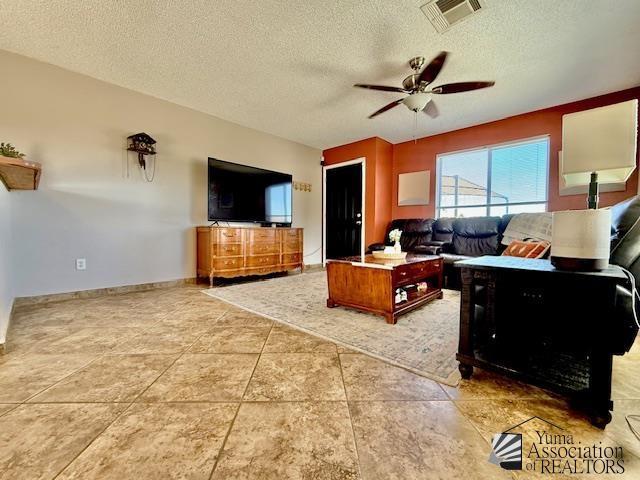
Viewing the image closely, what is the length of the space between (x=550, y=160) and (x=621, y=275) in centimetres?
→ 356

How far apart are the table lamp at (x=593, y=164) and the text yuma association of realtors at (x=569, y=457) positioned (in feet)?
2.10

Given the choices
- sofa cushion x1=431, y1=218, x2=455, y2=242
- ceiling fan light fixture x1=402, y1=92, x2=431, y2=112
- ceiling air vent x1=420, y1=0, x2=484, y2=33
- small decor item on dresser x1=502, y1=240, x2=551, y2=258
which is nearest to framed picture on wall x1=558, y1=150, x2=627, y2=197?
small decor item on dresser x1=502, y1=240, x2=551, y2=258

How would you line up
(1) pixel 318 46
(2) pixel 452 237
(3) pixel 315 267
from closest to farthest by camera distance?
1. (1) pixel 318 46
2. (2) pixel 452 237
3. (3) pixel 315 267

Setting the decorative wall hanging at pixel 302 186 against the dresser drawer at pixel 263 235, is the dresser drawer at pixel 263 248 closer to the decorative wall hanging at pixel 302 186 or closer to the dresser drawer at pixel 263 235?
the dresser drawer at pixel 263 235

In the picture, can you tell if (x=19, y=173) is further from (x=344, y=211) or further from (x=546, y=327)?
(x=344, y=211)

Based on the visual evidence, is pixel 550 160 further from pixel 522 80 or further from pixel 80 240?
pixel 80 240

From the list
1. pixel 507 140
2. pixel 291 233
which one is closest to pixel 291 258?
pixel 291 233

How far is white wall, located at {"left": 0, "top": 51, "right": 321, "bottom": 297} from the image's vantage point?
2496 mm

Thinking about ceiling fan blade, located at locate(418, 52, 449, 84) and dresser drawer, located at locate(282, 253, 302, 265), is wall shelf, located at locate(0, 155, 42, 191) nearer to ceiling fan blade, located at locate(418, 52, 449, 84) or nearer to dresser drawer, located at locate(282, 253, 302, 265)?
dresser drawer, located at locate(282, 253, 302, 265)

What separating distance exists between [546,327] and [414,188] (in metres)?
3.91

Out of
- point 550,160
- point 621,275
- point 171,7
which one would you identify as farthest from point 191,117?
point 550,160

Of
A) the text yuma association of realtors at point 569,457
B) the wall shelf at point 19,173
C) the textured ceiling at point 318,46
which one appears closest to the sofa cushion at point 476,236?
the textured ceiling at point 318,46

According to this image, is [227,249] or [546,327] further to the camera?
[227,249]

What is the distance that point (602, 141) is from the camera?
1025 millimetres
